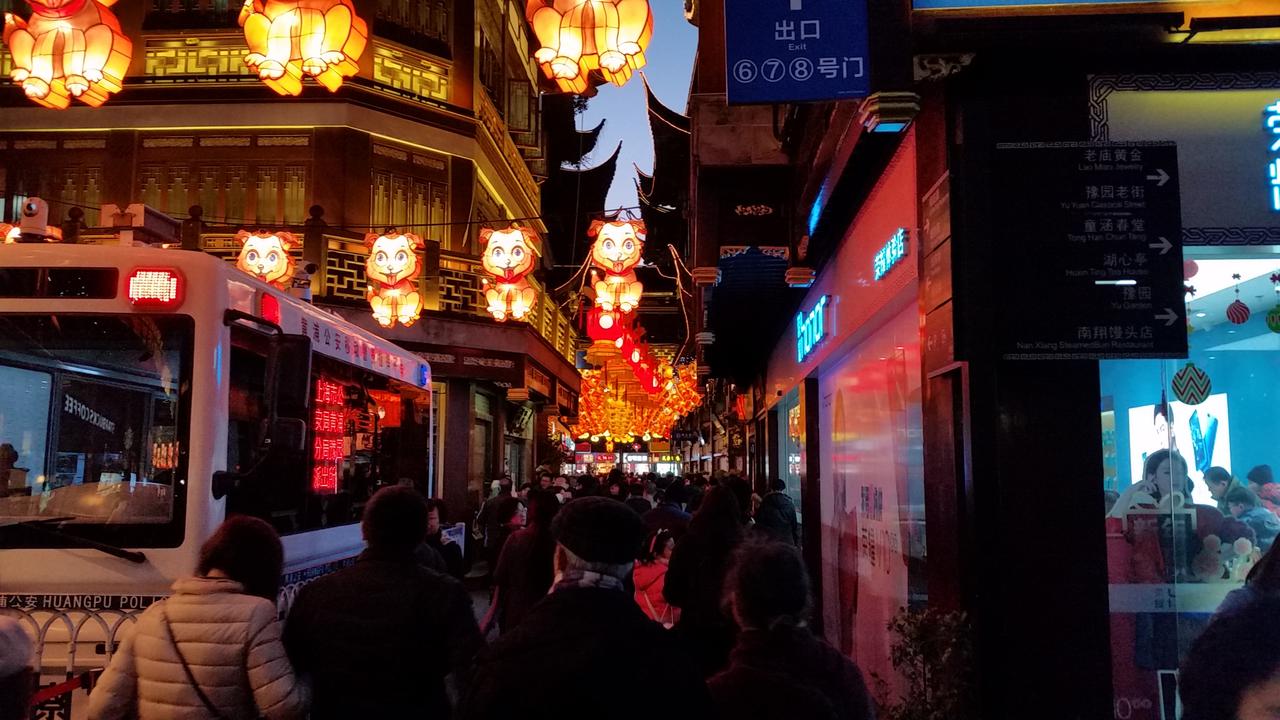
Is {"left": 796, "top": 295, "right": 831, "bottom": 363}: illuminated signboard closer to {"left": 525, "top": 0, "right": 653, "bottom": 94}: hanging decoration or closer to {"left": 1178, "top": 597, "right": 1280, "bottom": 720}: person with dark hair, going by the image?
{"left": 525, "top": 0, "right": 653, "bottom": 94}: hanging decoration

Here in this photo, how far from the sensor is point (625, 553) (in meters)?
2.93

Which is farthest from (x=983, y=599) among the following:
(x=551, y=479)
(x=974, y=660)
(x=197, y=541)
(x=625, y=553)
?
(x=551, y=479)

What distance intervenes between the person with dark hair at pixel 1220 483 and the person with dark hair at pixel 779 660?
13.0ft

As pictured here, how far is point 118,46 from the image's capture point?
955 centimetres

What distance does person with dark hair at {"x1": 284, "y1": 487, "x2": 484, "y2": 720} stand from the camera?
3656mm

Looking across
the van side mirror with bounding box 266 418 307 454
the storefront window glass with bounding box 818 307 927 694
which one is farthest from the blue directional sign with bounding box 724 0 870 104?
the van side mirror with bounding box 266 418 307 454

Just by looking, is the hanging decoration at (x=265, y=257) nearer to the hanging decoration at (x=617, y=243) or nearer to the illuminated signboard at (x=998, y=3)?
the hanging decoration at (x=617, y=243)

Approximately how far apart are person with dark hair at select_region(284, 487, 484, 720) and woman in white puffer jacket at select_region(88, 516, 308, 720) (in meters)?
0.12

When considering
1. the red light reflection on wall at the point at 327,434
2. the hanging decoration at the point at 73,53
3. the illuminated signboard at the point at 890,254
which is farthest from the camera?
the hanging decoration at the point at 73,53

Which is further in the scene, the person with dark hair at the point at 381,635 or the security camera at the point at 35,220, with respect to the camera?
the security camera at the point at 35,220

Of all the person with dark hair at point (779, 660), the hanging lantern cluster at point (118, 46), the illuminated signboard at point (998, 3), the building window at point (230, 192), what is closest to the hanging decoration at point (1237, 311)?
the illuminated signboard at point (998, 3)

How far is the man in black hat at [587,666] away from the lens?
2.55 metres

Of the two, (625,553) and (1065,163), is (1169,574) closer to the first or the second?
(1065,163)

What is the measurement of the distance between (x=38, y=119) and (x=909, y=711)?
A: 21.7m
